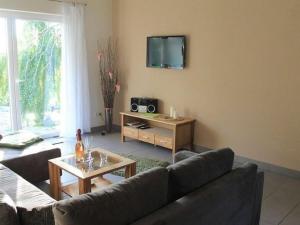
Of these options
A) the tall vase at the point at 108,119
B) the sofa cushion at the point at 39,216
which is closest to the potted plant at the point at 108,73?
the tall vase at the point at 108,119

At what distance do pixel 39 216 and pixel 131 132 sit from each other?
127 inches

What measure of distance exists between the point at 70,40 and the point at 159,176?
155 inches

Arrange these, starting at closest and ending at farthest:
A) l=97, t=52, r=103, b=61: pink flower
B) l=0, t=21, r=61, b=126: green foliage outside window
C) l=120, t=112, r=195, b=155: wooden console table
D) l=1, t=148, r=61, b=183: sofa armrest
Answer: l=1, t=148, r=61, b=183: sofa armrest, l=120, t=112, r=195, b=155: wooden console table, l=0, t=21, r=61, b=126: green foliage outside window, l=97, t=52, r=103, b=61: pink flower

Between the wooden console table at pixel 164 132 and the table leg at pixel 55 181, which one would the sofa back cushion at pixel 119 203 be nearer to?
the table leg at pixel 55 181

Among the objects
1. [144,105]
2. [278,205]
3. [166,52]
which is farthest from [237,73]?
[278,205]

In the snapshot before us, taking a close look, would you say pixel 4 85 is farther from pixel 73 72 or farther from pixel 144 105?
pixel 144 105

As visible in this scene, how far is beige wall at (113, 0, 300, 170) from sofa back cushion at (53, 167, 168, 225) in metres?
2.49

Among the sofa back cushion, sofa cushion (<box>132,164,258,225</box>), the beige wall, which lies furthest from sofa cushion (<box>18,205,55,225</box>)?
the beige wall

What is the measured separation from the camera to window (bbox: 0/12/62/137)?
453cm

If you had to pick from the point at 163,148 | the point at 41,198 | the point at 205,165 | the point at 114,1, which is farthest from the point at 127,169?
the point at 114,1

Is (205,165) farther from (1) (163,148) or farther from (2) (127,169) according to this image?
(1) (163,148)

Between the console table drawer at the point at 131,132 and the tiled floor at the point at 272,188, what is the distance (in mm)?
141

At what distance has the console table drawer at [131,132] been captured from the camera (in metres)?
4.72

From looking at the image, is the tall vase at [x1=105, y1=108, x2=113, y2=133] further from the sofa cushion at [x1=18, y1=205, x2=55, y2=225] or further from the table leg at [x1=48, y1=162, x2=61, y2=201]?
the sofa cushion at [x1=18, y1=205, x2=55, y2=225]
